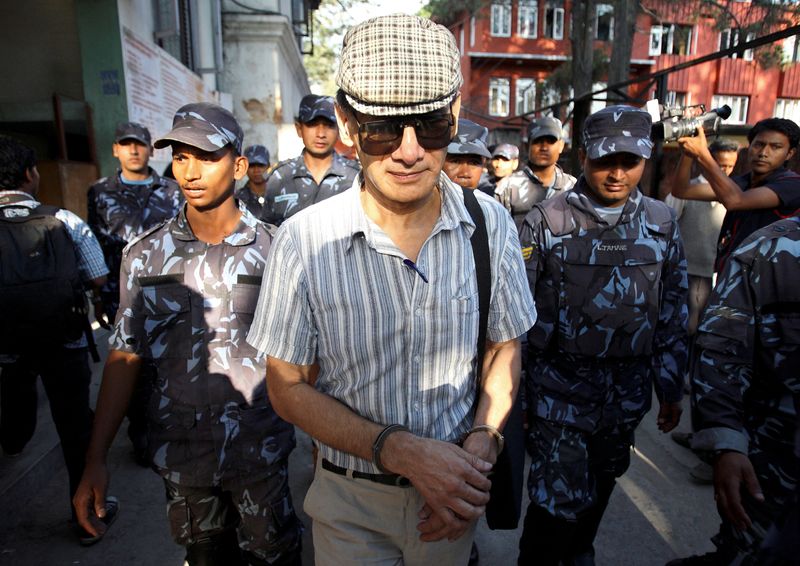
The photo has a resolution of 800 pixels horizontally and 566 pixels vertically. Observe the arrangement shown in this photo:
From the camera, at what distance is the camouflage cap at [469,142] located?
3312mm

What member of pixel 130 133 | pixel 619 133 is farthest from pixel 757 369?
pixel 130 133

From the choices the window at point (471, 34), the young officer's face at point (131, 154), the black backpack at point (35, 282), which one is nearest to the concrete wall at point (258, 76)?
the young officer's face at point (131, 154)

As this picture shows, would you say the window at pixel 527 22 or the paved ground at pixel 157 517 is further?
the window at pixel 527 22

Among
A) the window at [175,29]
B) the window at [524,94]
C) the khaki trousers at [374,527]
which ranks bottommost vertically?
the khaki trousers at [374,527]

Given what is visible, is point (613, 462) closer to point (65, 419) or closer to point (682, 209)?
point (65, 419)

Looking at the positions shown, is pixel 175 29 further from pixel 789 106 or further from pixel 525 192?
pixel 789 106

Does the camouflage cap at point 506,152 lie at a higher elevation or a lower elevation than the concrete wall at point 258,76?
lower

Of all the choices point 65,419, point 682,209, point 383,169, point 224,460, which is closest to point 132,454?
point 65,419

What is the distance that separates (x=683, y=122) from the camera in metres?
2.88

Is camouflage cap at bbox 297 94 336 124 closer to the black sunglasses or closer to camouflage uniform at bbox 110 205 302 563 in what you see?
camouflage uniform at bbox 110 205 302 563

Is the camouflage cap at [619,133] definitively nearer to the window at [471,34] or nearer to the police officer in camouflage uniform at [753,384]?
the police officer in camouflage uniform at [753,384]

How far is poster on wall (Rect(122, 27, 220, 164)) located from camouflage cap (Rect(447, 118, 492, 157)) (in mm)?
4128

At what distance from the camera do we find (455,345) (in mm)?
1366

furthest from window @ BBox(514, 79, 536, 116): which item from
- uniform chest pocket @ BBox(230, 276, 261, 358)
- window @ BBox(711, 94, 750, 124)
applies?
uniform chest pocket @ BBox(230, 276, 261, 358)
